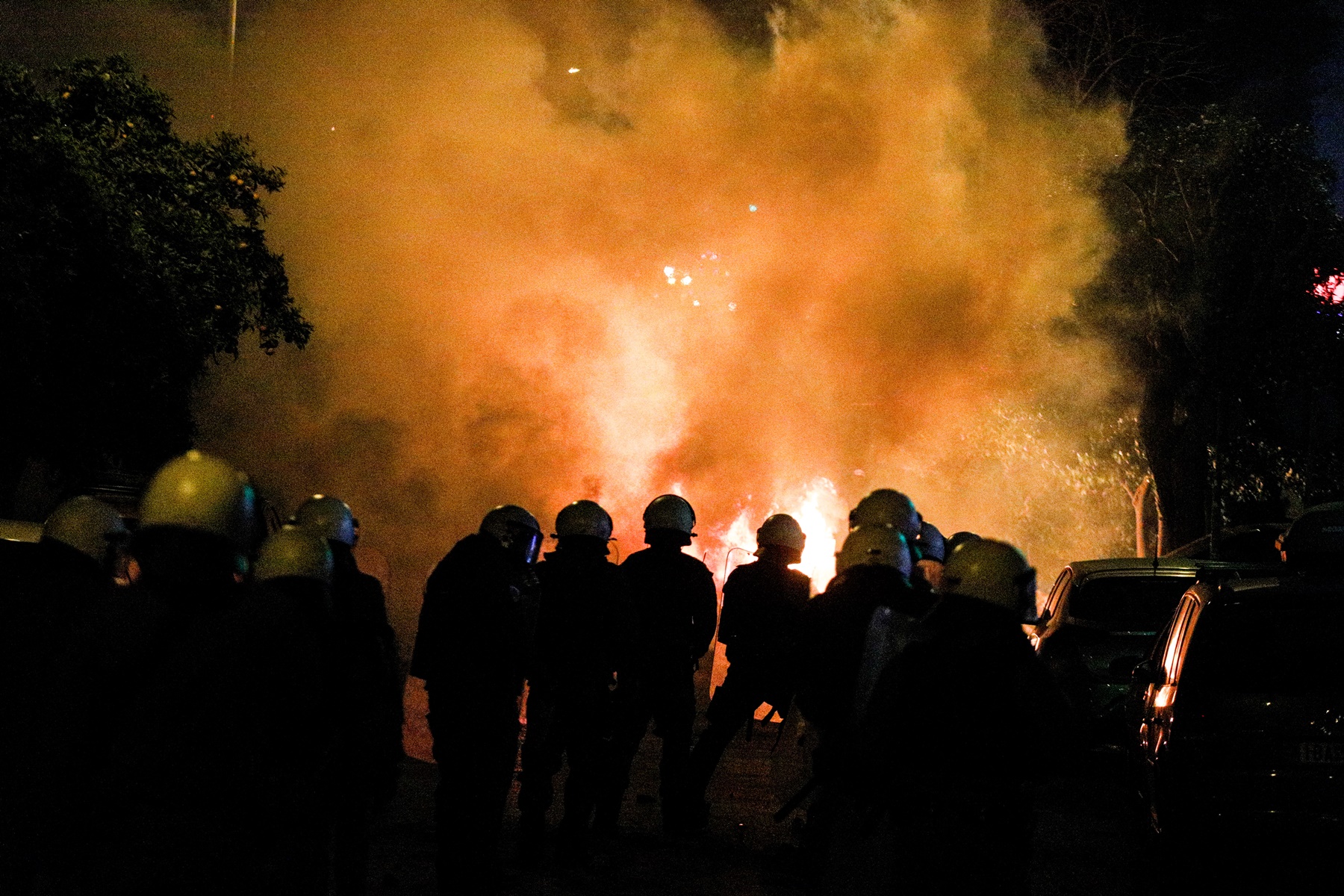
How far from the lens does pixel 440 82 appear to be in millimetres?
25828

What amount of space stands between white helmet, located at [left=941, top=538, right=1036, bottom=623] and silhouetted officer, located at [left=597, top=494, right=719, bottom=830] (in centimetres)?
410

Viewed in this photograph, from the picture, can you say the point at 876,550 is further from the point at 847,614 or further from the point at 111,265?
the point at 111,265

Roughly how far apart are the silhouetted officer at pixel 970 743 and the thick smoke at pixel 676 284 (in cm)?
1842

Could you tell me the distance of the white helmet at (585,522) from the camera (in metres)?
7.50

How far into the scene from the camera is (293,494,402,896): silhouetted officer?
504 cm

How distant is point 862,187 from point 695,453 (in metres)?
5.40

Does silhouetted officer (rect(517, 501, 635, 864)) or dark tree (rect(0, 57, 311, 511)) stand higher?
dark tree (rect(0, 57, 311, 511))

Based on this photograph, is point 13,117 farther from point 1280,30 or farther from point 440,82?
point 1280,30

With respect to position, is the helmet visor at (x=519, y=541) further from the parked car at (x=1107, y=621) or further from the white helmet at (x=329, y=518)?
the parked car at (x=1107, y=621)

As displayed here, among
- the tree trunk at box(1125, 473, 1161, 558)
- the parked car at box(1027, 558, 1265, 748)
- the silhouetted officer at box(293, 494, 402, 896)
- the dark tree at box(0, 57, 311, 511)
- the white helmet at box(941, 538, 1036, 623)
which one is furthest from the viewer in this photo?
the tree trunk at box(1125, 473, 1161, 558)

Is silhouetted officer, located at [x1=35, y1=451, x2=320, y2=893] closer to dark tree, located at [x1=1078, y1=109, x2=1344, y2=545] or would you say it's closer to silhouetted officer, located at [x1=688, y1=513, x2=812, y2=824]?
silhouetted officer, located at [x1=688, y1=513, x2=812, y2=824]

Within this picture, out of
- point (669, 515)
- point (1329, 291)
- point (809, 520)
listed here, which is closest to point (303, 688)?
point (669, 515)

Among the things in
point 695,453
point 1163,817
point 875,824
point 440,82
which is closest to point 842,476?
point 695,453

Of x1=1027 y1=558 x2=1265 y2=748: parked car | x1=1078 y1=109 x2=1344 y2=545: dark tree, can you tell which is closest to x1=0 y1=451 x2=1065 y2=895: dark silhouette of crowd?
x1=1027 y1=558 x2=1265 y2=748: parked car
